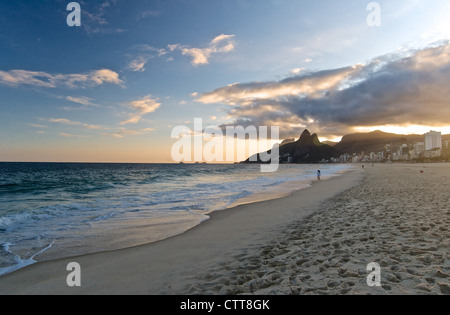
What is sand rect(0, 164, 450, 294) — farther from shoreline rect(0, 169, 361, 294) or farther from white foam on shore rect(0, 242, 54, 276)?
white foam on shore rect(0, 242, 54, 276)

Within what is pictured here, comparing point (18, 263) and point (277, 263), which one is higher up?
point (277, 263)

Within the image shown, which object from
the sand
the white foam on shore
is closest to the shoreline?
the sand

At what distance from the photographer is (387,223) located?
747 cm

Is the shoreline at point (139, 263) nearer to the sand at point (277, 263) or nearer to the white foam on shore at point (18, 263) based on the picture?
the sand at point (277, 263)

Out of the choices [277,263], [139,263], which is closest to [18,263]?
[139,263]

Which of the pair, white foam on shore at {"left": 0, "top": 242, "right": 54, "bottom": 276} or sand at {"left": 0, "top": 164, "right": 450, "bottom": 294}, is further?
white foam on shore at {"left": 0, "top": 242, "right": 54, "bottom": 276}

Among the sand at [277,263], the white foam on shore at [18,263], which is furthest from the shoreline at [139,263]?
the white foam on shore at [18,263]

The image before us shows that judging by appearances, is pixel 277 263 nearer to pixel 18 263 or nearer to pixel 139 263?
pixel 139 263

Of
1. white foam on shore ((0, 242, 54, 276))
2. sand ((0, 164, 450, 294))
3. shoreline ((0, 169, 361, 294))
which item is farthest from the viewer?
white foam on shore ((0, 242, 54, 276))

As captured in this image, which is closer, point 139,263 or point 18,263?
point 139,263
